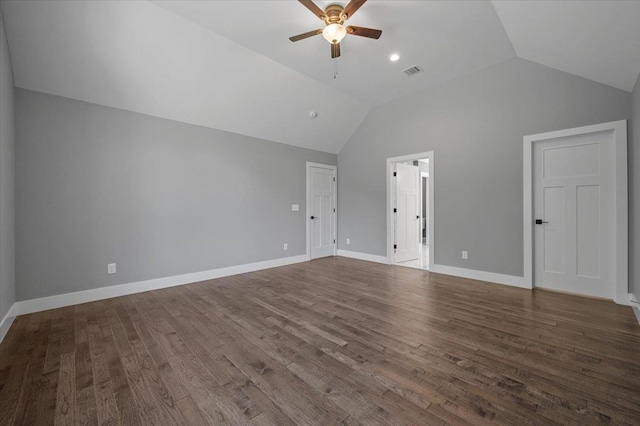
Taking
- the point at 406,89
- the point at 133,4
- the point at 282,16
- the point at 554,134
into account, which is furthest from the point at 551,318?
the point at 133,4

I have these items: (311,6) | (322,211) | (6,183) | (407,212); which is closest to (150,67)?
(6,183)

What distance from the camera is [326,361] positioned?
6.26 feet

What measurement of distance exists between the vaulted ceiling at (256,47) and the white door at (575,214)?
80cm

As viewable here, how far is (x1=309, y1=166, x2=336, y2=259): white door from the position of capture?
579cm

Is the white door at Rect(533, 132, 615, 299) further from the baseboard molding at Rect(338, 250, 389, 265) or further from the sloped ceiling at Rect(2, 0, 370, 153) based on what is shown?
the sloped ceiling at Rect(2, 0, 370, 153)

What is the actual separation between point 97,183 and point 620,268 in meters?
6.46

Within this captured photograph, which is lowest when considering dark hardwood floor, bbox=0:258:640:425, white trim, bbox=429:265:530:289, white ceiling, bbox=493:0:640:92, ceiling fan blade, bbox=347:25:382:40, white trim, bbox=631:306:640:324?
dark hardwood floor, bbox=0:258:640:425

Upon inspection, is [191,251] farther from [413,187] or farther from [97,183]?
[413,187]

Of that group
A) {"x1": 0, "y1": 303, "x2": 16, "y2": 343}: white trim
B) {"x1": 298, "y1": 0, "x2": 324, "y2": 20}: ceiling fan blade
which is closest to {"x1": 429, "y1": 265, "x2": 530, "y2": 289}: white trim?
{"x1": 298, "y1": 0, "x2": 324, "y2": 20}: ceiling fan blade

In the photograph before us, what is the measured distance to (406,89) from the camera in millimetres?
4559

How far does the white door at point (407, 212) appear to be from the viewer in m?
5.30

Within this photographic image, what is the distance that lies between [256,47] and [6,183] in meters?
3.06

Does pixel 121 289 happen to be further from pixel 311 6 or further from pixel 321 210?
pixel 311 6

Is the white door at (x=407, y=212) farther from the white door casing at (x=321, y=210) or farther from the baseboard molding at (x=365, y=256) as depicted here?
the white door casing at (x=321, y=210)
